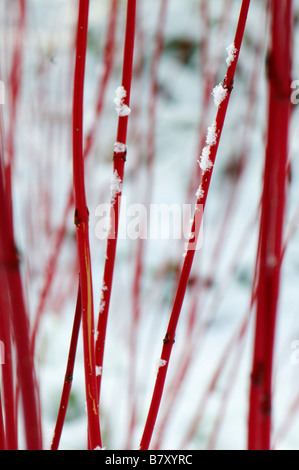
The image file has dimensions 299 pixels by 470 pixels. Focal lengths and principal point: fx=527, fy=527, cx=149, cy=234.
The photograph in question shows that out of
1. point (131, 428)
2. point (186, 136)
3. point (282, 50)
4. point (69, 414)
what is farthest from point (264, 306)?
point (186, 136)

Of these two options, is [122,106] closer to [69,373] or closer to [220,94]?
[220,94]

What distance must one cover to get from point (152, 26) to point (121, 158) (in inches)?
78.8

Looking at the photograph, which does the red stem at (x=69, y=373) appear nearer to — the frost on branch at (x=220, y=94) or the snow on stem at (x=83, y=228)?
the snow on stem at (x=83, y=228)

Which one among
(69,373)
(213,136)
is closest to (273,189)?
(213,136)

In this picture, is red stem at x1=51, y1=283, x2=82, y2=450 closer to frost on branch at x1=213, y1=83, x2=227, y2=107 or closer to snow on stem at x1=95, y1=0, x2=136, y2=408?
snow on stem at x1=95, y1=0, x2=136, y2=408

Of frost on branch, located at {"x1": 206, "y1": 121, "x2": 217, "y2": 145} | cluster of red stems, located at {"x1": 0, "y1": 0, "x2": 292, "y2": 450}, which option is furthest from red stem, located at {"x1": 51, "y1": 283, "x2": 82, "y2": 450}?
frost on branch, located at {"x1": 206, "y1": 121, "x2": 217, "y2": 145}

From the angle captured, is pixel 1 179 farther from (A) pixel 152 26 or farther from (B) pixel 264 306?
(A) pixel 152 26

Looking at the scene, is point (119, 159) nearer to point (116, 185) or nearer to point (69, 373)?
point (116, 185)

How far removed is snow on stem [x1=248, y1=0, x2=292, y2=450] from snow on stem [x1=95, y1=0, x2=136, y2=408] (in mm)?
68

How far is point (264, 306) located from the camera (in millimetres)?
273

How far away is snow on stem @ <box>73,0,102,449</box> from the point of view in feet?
0.81

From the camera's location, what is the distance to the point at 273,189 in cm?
25

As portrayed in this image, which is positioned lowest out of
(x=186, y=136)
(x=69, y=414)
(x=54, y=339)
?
(x=69, y=414)

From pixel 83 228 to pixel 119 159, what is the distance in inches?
1.6
